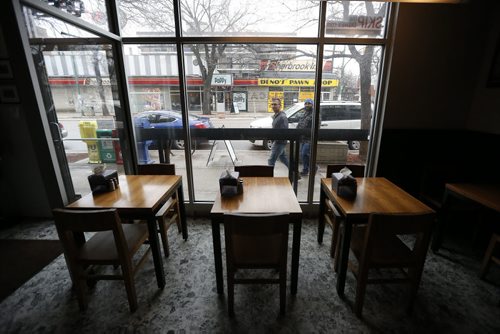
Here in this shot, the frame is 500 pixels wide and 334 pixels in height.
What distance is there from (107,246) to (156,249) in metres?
0.33

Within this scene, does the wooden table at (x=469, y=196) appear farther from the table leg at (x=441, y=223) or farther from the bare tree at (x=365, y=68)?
the bare tree at (x=365, y=68)

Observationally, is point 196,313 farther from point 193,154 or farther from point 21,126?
point 21,126

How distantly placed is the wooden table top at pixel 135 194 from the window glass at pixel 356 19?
2234 millimetres

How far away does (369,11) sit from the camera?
7.77 feet

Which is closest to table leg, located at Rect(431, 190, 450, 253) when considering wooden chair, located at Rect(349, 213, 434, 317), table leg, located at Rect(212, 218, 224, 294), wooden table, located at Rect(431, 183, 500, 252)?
wooden table, located at Rect(431, 183, 500, 252)

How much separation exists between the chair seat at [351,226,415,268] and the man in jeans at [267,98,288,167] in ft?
4.80

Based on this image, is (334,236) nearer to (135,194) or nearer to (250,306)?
(250,306)

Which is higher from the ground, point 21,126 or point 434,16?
point 434,16

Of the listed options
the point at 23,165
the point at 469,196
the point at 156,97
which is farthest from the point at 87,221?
the point at 469,196

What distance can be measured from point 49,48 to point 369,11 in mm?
3091

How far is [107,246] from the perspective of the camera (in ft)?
5.32

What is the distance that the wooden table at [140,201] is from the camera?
1.60 m

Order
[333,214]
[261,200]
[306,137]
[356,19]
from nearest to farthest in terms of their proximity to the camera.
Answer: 1. [261,200]
2. [333,214]
3. [356,19]
4. [306,137]

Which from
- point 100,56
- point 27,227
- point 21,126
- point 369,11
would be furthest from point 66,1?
point 369,11
